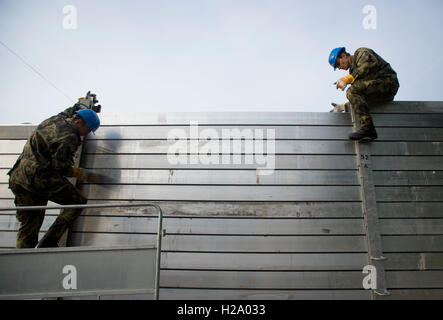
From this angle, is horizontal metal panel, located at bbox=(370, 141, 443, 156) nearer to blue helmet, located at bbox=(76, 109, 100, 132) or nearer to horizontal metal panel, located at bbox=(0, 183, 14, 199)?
blue helmet, located at bbox=(76, 109, 100, 132)

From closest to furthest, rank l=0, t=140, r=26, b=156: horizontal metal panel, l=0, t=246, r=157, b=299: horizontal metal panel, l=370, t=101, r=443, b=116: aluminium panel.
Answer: l=0, t=246, r=157, b=299: horizontal metal panel, l=370, t=101, r=443, b=116: aluminium panel, l=0, t=140, r=26, b=156: horizontal metal panel

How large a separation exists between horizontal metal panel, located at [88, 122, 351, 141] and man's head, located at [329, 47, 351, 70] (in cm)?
112

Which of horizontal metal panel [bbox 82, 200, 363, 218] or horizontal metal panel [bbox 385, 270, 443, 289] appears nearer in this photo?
horizontal metal panel [bbox 385, 270, 443, 289]

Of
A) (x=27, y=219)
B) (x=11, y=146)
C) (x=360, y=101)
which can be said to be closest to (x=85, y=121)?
(x=27, y=219)

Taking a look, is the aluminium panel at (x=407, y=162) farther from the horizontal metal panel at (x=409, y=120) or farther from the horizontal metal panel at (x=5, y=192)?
the horizontal metal panel at (x=5, y=192)

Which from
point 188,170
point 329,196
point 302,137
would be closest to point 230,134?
point 188,170

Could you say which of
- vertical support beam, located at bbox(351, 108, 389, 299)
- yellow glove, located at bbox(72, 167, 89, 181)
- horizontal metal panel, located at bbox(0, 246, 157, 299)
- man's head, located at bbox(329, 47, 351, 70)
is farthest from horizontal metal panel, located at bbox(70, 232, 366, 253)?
man's head, located at bbox(329, 47, 351, 70)

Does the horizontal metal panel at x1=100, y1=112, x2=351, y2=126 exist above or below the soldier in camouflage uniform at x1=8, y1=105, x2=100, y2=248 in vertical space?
above

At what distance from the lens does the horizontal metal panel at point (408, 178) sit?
3.53 m

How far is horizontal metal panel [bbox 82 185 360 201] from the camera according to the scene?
353 cm

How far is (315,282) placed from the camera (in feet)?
10.6

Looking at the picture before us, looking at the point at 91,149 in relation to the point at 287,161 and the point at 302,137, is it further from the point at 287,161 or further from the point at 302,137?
the point at 302,137
